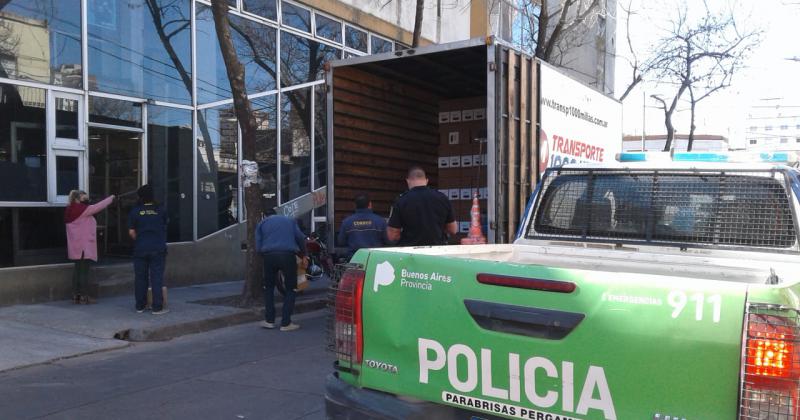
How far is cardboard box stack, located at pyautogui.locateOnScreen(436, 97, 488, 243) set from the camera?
10.1 m

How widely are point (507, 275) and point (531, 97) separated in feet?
18.7

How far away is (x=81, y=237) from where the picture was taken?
31.3 feet

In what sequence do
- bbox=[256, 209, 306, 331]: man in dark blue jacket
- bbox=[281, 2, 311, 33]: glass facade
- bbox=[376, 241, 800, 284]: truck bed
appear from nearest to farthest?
bbox=[376, 241, 800, 284]: truck bed, bbox=[256, 209, 306, 331]: man in dark blue jacket, bbox=[281, 2, 311, 33]: glass facade

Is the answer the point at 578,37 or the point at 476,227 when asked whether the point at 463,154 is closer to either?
the point at 476,227

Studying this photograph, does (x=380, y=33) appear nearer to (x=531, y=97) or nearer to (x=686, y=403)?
→ (x=531, y=97)

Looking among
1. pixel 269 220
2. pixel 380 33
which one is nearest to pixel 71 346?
pixel 269 220

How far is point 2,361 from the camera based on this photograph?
22.3ft

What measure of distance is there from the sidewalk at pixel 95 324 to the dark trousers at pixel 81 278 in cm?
24

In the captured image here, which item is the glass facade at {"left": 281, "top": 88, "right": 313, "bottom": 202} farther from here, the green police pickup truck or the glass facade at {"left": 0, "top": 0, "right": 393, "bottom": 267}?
the green police pickup truck

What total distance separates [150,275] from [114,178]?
2549 millimetres

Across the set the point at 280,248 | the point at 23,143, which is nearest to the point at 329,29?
the point at 23,143

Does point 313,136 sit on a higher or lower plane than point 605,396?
higher

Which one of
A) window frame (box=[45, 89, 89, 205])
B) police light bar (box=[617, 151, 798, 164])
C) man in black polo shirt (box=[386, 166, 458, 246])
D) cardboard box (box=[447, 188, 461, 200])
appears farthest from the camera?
cardboard box (box=[447, 188, 461, 200])

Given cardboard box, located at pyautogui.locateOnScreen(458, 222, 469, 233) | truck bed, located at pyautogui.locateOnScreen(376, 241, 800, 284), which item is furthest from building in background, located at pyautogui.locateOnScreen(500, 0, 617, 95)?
truck bed, located at pyautogui.locateOnScreen(376, 241, 800, 284)
